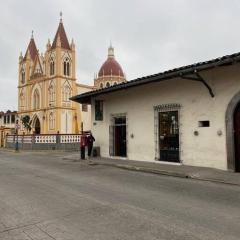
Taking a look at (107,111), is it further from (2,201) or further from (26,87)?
(26,87)

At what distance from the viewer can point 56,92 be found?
50.9 metres

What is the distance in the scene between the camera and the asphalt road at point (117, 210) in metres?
4.75

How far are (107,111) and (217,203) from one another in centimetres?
1226

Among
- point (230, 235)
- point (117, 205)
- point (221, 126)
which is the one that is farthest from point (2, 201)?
point (221, 126)

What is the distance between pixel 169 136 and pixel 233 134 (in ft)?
11.6

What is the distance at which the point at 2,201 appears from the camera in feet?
22.7

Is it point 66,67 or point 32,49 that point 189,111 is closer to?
point 66,67

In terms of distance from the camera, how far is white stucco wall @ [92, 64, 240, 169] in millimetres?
12000

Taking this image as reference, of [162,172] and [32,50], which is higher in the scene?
[32,50]

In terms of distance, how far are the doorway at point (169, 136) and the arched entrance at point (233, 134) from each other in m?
2.80

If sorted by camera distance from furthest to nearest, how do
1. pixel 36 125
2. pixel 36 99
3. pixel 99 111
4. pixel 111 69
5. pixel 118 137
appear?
pixel 111 69, pixel 36 99, pixel 36 125, pixel 99 111, pixel 118 137

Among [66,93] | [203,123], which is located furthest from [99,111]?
[66,93]

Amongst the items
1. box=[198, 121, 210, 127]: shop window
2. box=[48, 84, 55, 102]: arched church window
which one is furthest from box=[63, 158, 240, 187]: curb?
box=[48, 84, 55, 102]: arched church window

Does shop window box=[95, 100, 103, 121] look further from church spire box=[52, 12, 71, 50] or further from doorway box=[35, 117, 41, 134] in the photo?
doorway box=[35, 117, 41, 134]
